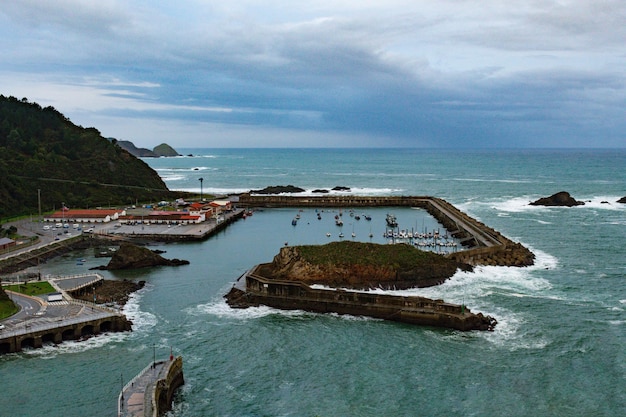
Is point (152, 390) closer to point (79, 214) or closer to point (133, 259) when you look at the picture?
point (133, 259)

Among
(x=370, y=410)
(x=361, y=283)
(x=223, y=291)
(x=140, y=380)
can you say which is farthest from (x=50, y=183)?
(x=370, y=410)

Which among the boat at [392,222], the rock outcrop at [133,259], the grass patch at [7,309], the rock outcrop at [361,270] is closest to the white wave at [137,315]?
the grass patch at [7,309]

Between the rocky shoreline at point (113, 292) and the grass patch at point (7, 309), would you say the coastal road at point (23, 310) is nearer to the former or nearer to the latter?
the grass patch at point (7, 309)

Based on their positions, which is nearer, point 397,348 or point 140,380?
point 140,380

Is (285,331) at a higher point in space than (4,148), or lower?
lower

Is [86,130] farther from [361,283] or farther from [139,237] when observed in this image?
[361,283]

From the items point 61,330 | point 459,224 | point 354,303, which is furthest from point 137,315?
point 459,224
